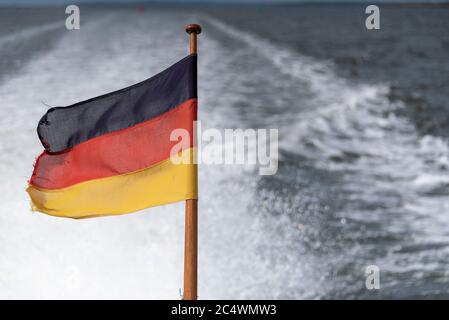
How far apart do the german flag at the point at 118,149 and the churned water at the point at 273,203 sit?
191cm

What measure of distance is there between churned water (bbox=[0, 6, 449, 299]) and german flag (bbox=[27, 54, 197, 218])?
6.28 ft

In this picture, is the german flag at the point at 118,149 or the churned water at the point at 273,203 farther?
the churned water at the point at 273,203

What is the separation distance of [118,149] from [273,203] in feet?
13.3

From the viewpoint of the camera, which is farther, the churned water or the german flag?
the churned water

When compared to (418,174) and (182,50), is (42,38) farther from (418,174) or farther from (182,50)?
(418,174)

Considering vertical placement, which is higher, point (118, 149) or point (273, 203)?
point (273, 203)

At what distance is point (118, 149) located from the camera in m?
4.44

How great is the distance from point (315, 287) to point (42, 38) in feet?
52.6

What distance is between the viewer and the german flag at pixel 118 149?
4.24 metres

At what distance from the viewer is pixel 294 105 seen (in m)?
13.7

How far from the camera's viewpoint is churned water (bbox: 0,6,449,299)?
6.53 m

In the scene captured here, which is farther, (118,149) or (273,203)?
(273,203)
